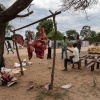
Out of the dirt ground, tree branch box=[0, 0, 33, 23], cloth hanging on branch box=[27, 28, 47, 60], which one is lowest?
the dirt ground

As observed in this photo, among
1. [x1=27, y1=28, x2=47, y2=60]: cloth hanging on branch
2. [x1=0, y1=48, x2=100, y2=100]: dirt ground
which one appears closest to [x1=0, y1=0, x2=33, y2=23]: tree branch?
[x1=27, y1=28, x2=47, y2=60]: cloth hanging on branch

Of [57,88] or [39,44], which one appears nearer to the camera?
[39,44]

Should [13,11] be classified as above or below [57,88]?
above

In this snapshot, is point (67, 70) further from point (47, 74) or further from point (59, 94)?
point (59, 94)

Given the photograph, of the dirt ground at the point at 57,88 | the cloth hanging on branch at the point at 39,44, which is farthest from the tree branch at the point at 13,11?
the dirt ground at the point at 57,88

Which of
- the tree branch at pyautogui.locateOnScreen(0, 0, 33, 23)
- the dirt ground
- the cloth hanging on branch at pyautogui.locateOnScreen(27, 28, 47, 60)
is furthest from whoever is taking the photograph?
the dirt ground

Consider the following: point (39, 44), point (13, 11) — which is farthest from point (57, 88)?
point (13, 11)

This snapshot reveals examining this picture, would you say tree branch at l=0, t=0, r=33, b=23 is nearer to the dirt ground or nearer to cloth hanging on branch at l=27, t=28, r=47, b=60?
cloth hanging on branch at l=27, t=28, r=47, b=60

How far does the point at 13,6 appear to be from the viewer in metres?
6.25

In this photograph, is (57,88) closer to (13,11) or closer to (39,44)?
(39,44)

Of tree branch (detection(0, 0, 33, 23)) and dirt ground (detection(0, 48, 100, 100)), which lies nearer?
tree branch (detection(0, 0, 33, 23))

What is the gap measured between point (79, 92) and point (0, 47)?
105 inches

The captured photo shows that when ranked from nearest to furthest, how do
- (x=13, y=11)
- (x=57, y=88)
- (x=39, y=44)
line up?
(x=13, y=11)
(x=39, y=44)
(x=57, y=88)

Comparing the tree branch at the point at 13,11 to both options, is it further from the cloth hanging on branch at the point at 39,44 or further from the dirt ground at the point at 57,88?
the dirt ground at the point at 57,88
